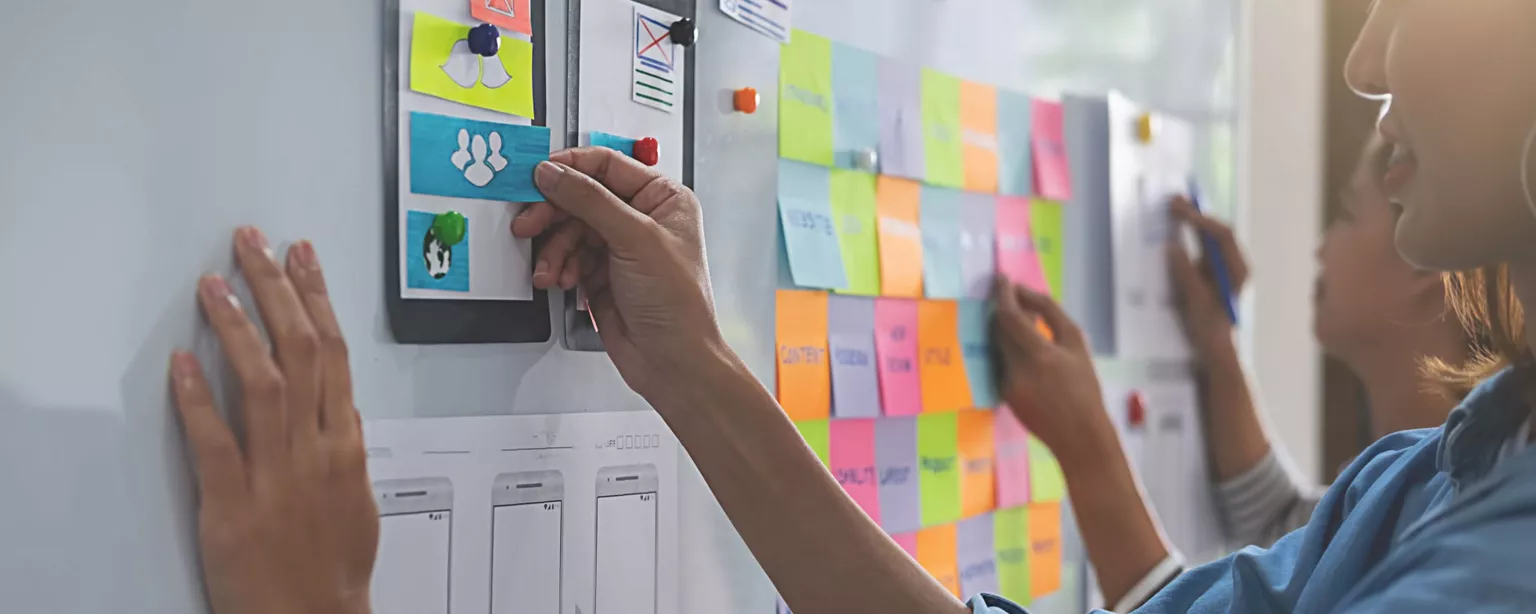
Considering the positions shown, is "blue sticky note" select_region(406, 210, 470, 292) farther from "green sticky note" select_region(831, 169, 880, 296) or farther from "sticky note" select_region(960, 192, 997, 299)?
"sticky note" select_region(960, 192, 997, 299)

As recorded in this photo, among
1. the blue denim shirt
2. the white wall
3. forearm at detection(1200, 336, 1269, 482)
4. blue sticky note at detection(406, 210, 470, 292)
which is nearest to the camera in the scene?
the blue denim shirt

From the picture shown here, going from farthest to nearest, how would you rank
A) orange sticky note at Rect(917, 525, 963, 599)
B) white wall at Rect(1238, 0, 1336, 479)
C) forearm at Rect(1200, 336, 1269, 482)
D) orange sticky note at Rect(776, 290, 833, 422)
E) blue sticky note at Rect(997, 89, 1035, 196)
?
1. white wall at Rect(1238, 0, 1336, 479)
2. forearm at Rect(1200, 336, 1269, 482)
3. blue sticky note at Rect(997, 89, 1035, 196)
4. orange sticky note at Rect(917, 525, 963, 599)
5. orange sticky note at Rect(776, 290, 833, 422)

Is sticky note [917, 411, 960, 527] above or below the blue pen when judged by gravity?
below

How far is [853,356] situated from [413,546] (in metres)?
0.36

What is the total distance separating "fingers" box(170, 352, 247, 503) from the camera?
0.48 metres

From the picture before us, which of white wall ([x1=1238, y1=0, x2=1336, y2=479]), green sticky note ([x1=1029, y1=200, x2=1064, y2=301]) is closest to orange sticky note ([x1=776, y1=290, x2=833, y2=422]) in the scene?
green sticky note ([x1=1029, y1=200, x2=1064, y2=301])

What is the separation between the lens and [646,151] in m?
0.66

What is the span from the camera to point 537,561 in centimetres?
63

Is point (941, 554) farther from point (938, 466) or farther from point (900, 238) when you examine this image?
point (900, 238)

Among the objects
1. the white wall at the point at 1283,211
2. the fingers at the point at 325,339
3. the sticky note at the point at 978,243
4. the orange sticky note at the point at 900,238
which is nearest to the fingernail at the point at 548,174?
the fingers at the point at 325,339

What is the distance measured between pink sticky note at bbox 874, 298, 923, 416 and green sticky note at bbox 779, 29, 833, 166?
0.13m

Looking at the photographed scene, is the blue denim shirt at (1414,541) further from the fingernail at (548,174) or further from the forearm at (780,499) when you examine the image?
the fingernail at (548,174)

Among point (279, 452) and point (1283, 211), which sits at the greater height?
point (1283, 211)

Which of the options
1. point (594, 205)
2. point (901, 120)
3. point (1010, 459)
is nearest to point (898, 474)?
point (1010, 459)
